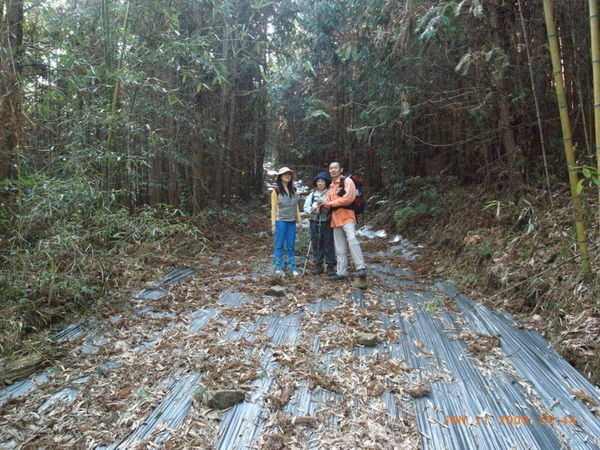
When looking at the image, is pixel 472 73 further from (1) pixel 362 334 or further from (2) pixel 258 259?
(1) pixel 362 334

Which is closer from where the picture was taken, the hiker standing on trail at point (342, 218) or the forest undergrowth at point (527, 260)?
the forest undergrowth at point (527, 260)

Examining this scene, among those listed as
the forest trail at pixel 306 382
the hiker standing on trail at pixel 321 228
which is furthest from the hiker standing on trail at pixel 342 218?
the forest trail at pixel 306 382

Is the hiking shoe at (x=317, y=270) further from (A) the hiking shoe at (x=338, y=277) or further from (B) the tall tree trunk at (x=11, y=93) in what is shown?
(B) the tall tree trunk at (x=11, y=93)

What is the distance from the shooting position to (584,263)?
3.03 m

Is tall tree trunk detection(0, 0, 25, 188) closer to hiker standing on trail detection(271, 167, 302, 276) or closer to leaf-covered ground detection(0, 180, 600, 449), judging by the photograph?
leaf-covered ground detection(0, 180, 600, 449)

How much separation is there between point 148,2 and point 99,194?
3.03m

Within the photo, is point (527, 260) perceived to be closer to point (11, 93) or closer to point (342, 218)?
point (342, 218)

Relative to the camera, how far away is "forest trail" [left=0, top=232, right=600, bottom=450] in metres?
2.01

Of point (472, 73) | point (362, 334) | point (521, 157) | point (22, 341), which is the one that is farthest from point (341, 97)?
point (22, 341)
